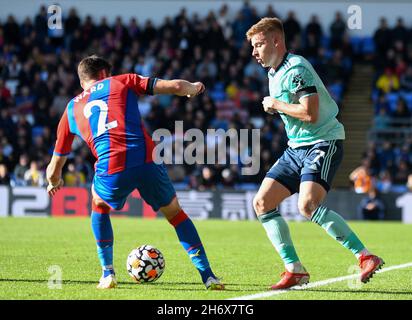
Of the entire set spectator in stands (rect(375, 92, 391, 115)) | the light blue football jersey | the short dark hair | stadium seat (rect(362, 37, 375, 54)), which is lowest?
spectator in stands (rect(375, 92, 391, 115))

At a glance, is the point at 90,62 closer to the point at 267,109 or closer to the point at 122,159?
the point at 122,159

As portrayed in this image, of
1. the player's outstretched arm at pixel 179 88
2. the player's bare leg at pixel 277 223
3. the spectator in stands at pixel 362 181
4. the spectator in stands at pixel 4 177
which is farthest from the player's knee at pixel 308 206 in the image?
the spectator in stands at pixel 4 177

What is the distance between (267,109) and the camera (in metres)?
7.60

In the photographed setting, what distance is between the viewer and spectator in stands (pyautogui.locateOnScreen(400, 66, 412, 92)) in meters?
26.8

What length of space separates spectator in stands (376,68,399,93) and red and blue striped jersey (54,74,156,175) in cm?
2049

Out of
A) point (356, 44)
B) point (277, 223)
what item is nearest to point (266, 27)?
point (277, 223)

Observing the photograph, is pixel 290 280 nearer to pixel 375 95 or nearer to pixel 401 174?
pixel 401 174

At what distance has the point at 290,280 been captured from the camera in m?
7.65

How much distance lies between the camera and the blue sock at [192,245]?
750 cm

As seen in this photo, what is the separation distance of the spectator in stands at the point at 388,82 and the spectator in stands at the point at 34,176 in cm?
1132

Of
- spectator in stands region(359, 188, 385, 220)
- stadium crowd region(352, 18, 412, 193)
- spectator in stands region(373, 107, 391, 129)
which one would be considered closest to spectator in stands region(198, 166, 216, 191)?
stadium crowd region(352, 18, 412, 193)

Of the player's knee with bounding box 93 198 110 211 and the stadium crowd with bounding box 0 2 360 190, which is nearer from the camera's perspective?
the player's knee with bounding box 93 198 110 211

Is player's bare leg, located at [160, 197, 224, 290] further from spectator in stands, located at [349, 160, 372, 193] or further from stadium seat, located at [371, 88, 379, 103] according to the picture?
stadium seat, located at [371, 88, 379, 103]

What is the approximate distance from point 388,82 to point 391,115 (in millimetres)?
1614
